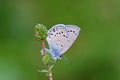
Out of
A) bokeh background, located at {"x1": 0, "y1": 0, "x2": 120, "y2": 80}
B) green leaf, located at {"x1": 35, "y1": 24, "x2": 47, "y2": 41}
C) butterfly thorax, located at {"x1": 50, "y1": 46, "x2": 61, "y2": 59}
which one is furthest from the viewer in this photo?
bokeh background, located at {"x1": 0, "y1": 0, "x2": 120, "y2": 80}

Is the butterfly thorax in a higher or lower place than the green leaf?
lower

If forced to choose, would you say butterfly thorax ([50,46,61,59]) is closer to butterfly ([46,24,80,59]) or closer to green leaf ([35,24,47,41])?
butterfly ([46,24,80,59])

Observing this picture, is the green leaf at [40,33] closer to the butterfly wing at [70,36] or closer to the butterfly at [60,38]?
the butterfly at [60,38]

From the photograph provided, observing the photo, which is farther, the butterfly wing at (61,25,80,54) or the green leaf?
the butterfly wing at (61,25,80,54)

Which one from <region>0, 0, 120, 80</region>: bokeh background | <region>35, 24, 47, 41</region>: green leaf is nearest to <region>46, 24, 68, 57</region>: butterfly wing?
<region>35, 24, 47, 41</region>: green leaf
